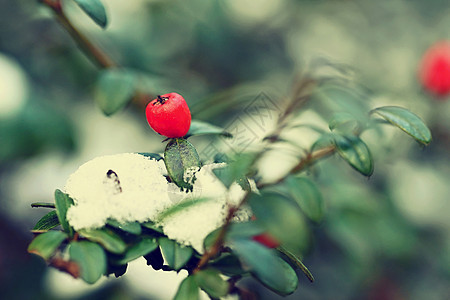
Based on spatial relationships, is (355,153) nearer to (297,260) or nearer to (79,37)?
(297,260)

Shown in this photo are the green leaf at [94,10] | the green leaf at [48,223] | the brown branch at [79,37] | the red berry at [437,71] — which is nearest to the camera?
the green leaf at [48,223]

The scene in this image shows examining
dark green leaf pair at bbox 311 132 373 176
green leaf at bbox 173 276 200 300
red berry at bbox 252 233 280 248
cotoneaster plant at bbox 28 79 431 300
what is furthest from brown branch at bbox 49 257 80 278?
dark green leaf pair at bbox 311 132 373 176

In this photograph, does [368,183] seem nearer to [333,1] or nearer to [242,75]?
[242,75]

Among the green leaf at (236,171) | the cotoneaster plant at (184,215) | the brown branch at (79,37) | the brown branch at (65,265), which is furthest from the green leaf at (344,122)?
the brown branch at (79,37)

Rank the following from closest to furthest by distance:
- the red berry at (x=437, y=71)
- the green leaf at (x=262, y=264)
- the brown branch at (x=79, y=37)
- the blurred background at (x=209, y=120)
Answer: the green leaf at (x=262, y=264), the brown branch at (x=79, y=37), the blurred background at (x=209, y=120), the red berry at (x=437, y=71)

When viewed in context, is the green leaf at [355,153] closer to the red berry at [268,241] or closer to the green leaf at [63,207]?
the red berry at [268,241]

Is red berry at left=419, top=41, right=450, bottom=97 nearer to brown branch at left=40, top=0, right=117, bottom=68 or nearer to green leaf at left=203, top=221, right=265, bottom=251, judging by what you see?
brown branch at left=40, top=0, right=117, bottom=68

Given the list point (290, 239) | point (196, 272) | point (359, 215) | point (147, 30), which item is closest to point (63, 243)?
point (196, 272)
